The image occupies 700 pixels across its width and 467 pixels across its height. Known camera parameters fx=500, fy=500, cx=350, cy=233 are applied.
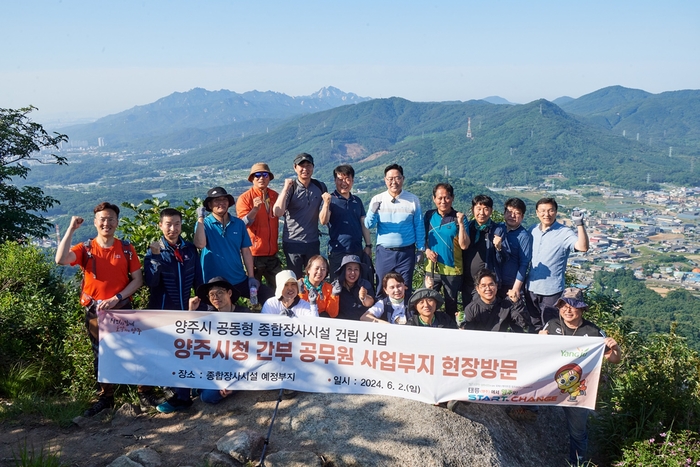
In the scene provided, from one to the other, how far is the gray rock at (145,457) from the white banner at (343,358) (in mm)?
817

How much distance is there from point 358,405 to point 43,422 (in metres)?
3.42

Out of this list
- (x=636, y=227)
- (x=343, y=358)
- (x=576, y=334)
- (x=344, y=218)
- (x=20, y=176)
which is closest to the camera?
(x=576, y=334)

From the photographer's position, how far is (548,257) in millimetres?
5930

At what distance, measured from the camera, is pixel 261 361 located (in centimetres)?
515

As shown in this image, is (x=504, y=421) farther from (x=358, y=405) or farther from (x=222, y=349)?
(x=222, y=349)

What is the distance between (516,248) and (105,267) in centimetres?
464

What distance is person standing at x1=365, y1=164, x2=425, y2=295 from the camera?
20.9ft

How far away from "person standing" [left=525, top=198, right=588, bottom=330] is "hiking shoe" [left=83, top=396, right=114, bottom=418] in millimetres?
5047

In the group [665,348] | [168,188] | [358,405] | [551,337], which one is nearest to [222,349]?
[358,405]

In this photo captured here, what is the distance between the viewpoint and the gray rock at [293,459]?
13.9ft

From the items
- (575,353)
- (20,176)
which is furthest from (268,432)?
(20,176)

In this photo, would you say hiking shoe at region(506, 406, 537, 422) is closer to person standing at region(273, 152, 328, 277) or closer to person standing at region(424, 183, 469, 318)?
person standing at region(424, 183, 469, 318)

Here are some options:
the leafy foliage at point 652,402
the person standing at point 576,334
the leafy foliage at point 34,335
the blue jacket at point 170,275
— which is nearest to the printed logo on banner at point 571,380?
the person standing at point 576,334

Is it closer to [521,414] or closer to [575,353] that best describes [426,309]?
[575,353]
